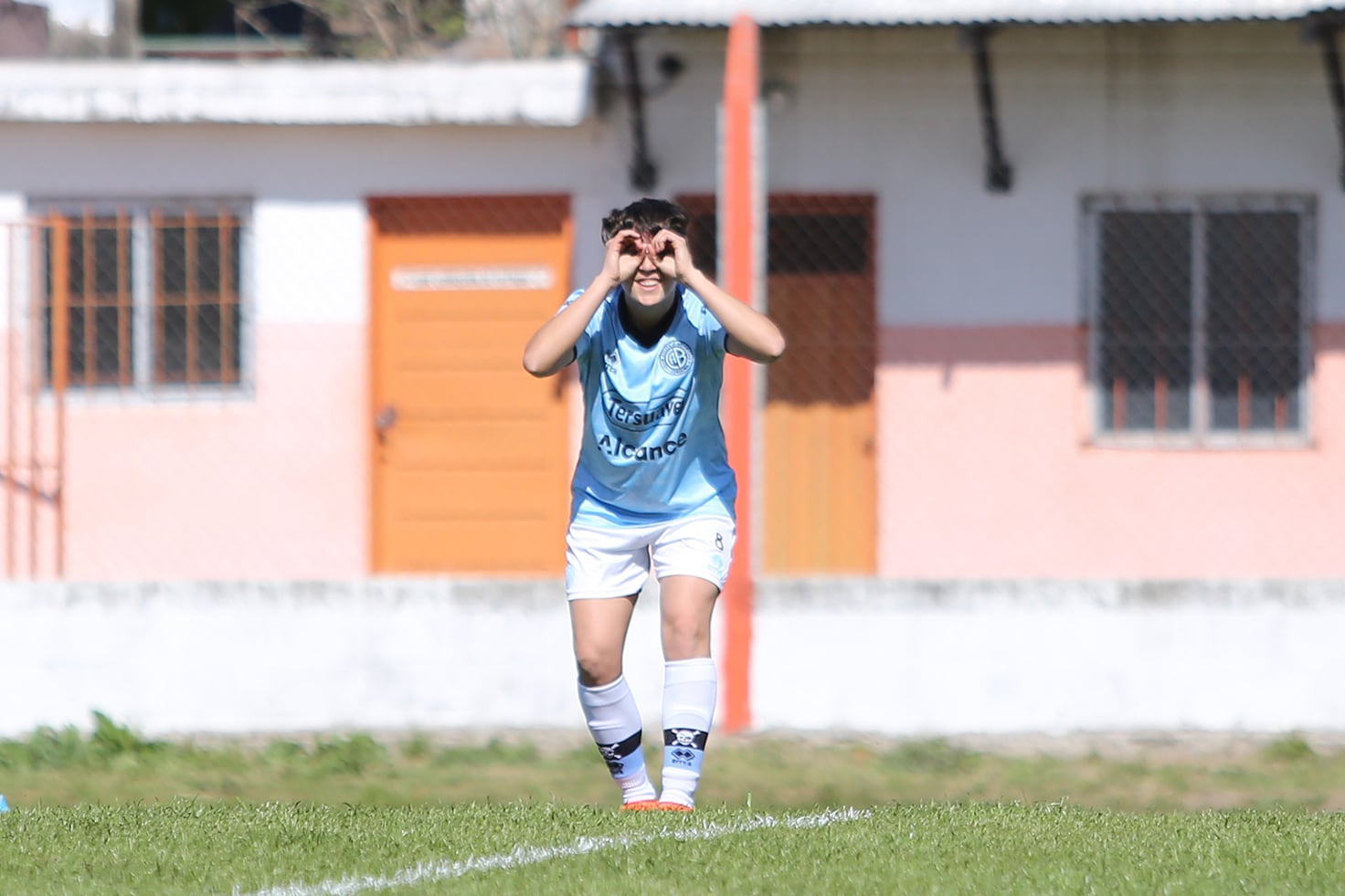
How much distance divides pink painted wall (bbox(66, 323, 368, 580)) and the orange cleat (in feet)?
20.5

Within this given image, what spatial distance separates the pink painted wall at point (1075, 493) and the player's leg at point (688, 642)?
5.97 metres

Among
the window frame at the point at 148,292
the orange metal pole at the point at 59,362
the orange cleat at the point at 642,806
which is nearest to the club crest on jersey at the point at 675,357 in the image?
the orange cleat at the point at 642,806

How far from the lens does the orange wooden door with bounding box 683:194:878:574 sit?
11.6 metres

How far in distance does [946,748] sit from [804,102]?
15.2ft

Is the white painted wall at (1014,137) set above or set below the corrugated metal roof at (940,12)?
below

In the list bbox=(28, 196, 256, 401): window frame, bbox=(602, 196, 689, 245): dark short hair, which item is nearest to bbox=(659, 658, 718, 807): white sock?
bbox=(602, 196, 689, 245): dark short hair

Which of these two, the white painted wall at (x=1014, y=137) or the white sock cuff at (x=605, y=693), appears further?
the white painted wall at (x=1014, y=137)

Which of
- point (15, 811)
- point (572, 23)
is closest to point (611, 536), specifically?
point (15, 811)

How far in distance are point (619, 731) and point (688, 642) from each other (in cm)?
35

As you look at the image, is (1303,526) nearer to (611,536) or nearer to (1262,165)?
(1262,165)

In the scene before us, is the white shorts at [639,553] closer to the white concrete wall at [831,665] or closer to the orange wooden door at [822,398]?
the white concrete wall at [831,665]

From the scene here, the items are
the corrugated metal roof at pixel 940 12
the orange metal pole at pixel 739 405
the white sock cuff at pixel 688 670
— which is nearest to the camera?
the white sock cuff at pixel 688 670

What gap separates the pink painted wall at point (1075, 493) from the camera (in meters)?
11.3

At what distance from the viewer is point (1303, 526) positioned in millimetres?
11383
